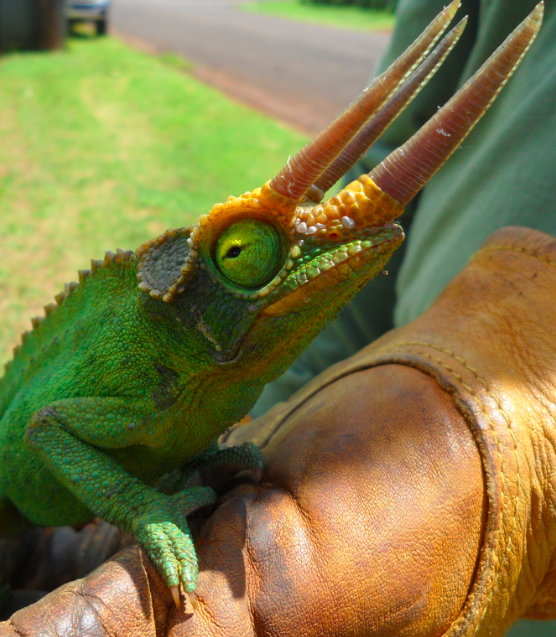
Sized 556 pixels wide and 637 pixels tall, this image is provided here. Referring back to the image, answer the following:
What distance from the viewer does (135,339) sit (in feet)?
4.43

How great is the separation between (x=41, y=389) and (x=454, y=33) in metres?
1.21

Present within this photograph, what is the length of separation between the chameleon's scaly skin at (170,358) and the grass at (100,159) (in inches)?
122

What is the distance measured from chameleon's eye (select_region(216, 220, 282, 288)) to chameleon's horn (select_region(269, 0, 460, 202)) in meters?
0.09

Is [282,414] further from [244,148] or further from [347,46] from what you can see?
[347,46]

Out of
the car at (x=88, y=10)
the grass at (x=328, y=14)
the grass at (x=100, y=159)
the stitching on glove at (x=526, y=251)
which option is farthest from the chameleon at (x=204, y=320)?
the grass at (x=328, y=14)

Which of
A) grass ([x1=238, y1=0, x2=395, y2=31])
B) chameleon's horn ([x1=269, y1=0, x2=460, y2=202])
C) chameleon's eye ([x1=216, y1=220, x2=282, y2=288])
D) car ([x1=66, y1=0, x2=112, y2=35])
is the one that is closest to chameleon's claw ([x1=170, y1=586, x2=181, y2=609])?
chameleon's eye ([x1=216, y1=220, x2=282, y2=288])

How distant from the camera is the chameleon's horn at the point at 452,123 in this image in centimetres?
96

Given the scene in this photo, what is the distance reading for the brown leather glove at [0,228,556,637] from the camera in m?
1.06

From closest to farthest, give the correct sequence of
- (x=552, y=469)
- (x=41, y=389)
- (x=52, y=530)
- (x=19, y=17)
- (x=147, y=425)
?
1. (x=552, y=469)
2. (x=147, y=425)
3. (x=41, y=389)
4. (x=52, y=530)
5. (x=19, y=17)

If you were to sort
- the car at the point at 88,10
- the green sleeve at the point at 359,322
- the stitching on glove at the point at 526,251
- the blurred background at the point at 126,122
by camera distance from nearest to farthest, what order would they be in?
the stitching on glove at the point at 526,251, the green sleeve at the point at 359,322, the blurred background at the point at 126,122, the car at the point at 88,10

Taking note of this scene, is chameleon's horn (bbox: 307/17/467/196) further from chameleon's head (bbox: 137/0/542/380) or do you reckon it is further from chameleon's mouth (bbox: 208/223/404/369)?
chameleon's mouth (bbox: 208/223/404/369)

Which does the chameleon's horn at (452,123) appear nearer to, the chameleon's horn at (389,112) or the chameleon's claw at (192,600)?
the chameleon's horn at (389,112)

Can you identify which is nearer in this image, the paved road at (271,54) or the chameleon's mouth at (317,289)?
the chameleon's mouth at (317,289)

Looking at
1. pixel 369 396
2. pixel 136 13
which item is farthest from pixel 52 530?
pixel 136 13
